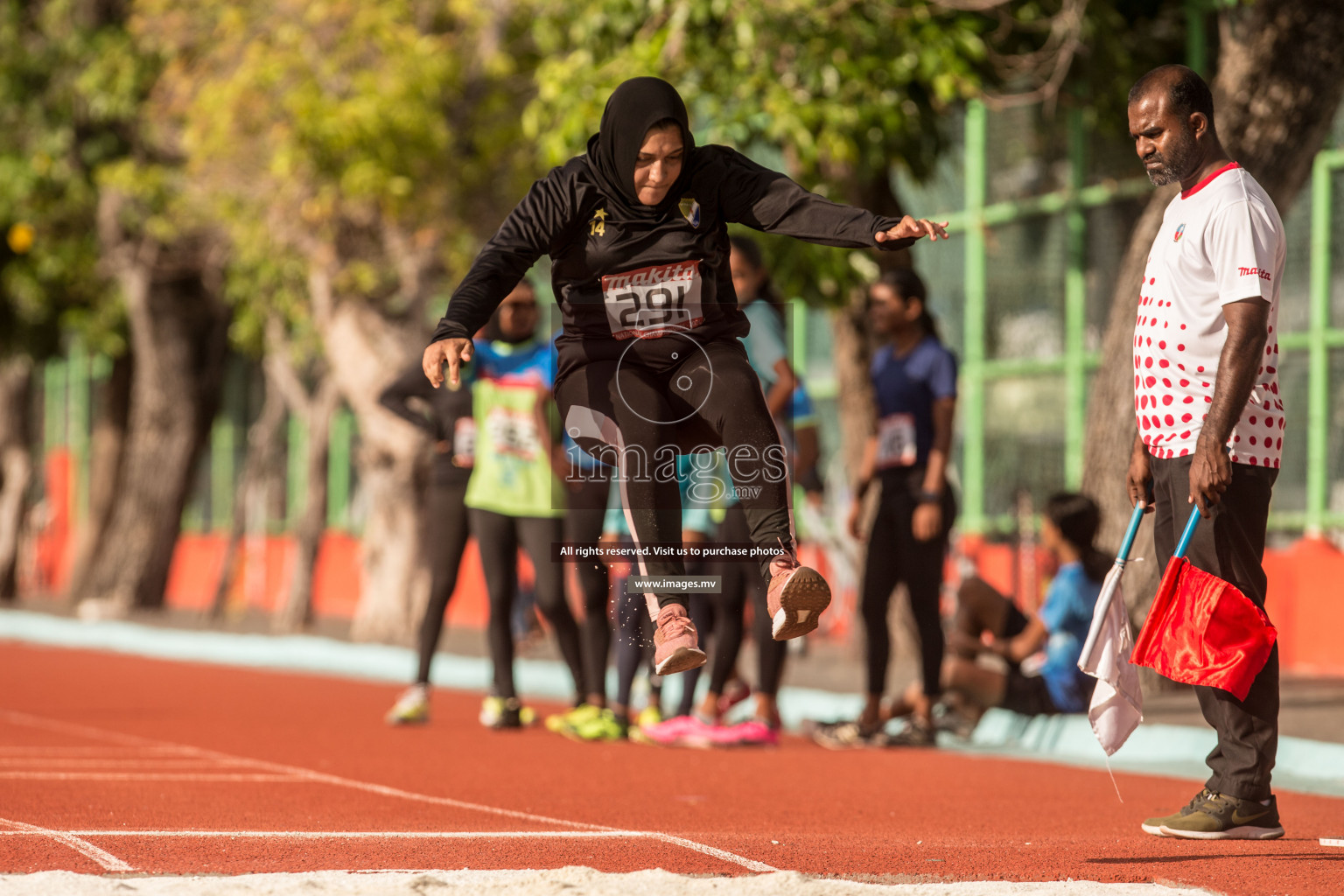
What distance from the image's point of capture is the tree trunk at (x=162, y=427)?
74.4ft

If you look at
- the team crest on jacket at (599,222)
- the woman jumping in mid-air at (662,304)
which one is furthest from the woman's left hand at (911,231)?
the team crest on jacket at (599,222)

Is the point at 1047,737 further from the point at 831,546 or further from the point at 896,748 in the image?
the point at 831,546

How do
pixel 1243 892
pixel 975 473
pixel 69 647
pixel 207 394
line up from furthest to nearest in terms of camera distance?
pixel 207 394 < pixel 69 647 < pixel 975 473 < pixel 1243 892

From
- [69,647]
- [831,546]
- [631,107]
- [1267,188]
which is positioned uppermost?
[1267,188]

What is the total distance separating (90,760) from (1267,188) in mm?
6837

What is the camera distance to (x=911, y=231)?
5.12 m

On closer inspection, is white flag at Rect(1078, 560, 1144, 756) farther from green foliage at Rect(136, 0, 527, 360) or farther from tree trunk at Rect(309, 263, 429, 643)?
tree trunk at Rect(309, 263, 429, 643)

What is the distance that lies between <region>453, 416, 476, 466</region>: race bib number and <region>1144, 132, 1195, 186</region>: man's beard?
5.12 metres

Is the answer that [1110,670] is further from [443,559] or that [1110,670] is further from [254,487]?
[254,487]

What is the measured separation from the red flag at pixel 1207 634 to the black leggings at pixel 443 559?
528 centimetres

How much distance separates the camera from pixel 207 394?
23.4m

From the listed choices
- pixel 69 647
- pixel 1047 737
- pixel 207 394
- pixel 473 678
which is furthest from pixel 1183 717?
pixel 207 394

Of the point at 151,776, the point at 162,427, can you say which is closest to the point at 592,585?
the point at 151,776

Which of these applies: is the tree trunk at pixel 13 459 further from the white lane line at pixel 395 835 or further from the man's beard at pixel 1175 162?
the man's beard at pixel 1175 162
